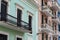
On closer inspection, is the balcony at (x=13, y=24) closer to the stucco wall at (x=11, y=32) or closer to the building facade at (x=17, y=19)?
the building facade at (x=17, y=19)

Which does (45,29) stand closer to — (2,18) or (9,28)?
(9,28)

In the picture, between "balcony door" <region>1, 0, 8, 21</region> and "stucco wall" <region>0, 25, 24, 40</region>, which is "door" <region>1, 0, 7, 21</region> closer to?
"balcony door" <region>1, 0, 8, 21</region>

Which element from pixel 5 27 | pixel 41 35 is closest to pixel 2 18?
pixel 5 27

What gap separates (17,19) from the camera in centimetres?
1969

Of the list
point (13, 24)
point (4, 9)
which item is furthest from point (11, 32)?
point (4, 9)

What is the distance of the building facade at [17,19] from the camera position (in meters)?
17.4

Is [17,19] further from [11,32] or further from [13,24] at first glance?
[13,24]

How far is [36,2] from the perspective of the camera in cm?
2588

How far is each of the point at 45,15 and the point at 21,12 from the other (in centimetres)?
853

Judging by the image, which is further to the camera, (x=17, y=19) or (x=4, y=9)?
(x=17, y=19)

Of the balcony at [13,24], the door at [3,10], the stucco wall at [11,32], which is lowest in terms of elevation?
the stucco wall at [11,32]

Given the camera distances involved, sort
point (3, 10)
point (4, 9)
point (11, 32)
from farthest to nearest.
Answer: point (11, 32) < point (4, 9) < point (3, 10)

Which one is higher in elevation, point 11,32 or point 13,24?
point 13,24

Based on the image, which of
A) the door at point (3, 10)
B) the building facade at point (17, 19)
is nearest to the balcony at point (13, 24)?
the building facade at point (17, 19)
